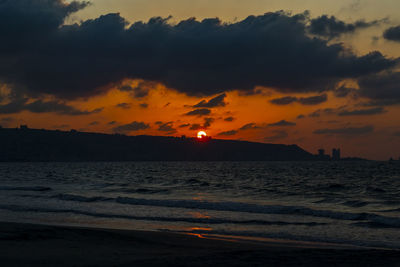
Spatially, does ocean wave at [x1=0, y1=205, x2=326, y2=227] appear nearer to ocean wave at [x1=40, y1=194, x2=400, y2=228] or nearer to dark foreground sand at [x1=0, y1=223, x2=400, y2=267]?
ocean wave at [x1=40, y1=194, x2=400, y2=228]

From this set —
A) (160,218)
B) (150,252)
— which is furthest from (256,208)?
(150,252)

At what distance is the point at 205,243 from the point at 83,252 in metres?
4.81

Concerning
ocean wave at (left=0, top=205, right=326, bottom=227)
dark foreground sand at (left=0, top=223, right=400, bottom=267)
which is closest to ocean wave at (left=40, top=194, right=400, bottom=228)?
ocean wave at (left=0, top=205, right=326, bottom=227)

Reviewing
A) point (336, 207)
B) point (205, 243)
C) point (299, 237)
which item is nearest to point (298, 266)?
point (205, 243)

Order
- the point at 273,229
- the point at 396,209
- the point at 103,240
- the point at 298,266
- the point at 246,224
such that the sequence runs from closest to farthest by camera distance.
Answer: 1. the point at 298,266
2. the point at 103,240
3. the point at 273,229
4. the point at 246,224
5. the point at 396,209

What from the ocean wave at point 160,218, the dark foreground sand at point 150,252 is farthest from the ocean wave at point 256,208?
the dark foreground sand at point 150,252

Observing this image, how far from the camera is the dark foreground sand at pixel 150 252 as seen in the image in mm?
12031

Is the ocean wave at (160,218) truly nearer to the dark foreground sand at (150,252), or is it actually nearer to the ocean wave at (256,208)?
the ocean wave at (256,208)

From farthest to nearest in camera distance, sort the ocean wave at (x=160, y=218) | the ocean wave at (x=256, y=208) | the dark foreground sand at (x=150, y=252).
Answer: the ocean wave at (x=256, y=208) → the ocean wave at (x=160, y=218) → the dark foreground sand at (x=150, y=252)

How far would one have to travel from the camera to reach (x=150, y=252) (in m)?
13.8

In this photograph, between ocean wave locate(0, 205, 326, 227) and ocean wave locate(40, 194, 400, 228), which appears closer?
ocean wave locate(0, 205, 326, 227)

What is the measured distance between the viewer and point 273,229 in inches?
800

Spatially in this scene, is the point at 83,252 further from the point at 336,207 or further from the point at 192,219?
the point at 336,207

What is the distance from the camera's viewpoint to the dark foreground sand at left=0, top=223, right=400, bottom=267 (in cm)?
1203
